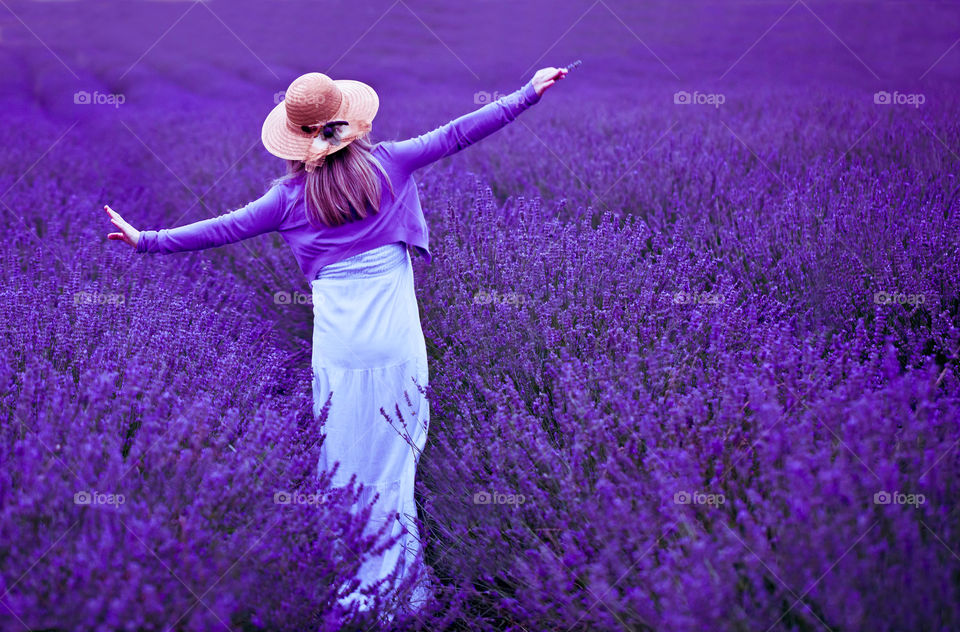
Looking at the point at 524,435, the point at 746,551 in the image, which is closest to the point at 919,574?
the point at 746,551

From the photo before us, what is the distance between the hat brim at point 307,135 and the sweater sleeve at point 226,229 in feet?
0.34

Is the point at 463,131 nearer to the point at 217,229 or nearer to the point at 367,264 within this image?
the point at 367,264

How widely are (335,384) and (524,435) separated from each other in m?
0.60

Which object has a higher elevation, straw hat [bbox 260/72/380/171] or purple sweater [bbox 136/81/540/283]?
straw hat [bbox 260/72/380/171]

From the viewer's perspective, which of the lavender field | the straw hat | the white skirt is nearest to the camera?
the lavender field

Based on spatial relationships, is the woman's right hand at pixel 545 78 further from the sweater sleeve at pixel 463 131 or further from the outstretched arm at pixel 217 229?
the outstretched arm at pixel 217 229

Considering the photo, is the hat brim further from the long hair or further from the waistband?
the waistband

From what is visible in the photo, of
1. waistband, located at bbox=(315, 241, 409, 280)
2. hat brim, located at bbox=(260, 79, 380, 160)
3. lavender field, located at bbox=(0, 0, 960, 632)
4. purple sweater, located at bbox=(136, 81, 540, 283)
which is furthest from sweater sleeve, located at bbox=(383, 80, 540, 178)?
lavender field, located at bbox=(0, 0, 960, 632)

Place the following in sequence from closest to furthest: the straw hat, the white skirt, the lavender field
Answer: the lavender field, the straw hat, the white skirt

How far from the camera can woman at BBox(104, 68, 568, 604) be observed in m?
1.75

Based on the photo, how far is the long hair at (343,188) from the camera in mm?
1732

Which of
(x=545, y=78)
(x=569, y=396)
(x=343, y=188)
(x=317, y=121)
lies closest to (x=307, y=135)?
(x=317, y=121)

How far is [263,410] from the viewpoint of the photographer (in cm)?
172

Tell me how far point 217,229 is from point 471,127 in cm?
71
